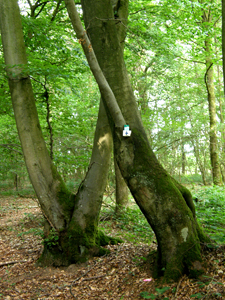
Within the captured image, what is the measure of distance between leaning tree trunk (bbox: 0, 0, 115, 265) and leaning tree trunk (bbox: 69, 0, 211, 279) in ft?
3.02

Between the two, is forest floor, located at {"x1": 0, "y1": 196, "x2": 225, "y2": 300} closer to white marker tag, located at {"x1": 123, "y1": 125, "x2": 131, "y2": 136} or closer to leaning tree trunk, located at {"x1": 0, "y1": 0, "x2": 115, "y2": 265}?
leaning tree trunk, located at {"x1": 0, "y1": 0, "x2": 115, "y2": 265}

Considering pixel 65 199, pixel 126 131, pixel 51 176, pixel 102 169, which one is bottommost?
pixel 65 199

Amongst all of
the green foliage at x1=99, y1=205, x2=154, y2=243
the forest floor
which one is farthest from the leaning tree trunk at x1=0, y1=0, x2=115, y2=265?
the green foliage at x1=99, y1=205, x2=154, y2=243

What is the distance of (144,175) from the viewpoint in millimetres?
3240

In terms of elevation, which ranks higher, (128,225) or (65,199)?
(65,199)

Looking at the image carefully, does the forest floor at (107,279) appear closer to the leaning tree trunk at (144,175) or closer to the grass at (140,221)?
the leaning tree trunk at (144,175)

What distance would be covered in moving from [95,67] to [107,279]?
3.00 m

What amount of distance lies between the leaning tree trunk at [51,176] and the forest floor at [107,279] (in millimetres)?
311

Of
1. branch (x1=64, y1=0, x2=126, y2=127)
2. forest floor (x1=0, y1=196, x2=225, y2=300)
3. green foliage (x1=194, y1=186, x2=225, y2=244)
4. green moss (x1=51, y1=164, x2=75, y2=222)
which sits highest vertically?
branch (x1=64, y1=0, x2=126, y2=127)

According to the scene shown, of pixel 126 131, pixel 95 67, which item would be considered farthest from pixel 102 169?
pixel 95 67

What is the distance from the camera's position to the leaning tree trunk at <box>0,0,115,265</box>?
4340 millimetres

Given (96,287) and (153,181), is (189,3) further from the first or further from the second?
(96,287)

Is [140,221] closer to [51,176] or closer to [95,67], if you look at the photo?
[51,176]

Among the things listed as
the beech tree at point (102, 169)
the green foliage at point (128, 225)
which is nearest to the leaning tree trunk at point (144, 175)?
the beech tree at point (102, 169)
